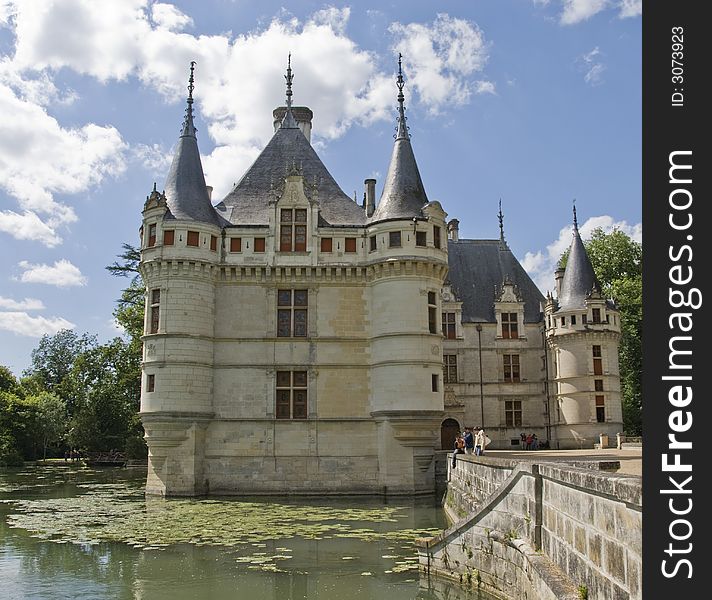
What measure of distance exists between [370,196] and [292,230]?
3.97 meters

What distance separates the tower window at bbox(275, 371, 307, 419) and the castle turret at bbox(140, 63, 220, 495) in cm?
217

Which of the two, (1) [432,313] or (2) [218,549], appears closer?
(2) [218,549]

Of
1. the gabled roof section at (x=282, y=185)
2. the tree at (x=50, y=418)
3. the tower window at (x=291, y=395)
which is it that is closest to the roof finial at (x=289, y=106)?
the gabled roof section at (x=282, y=185)

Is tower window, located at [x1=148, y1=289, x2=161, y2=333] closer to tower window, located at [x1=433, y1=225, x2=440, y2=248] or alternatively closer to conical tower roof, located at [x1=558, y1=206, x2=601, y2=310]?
tower window, located at [x1=433, y1=225, x2=440, y2=248]

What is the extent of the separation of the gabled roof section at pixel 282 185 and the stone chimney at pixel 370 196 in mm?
723

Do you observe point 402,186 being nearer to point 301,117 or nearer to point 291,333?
point 291,333

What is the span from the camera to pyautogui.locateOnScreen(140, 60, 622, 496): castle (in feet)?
74.1

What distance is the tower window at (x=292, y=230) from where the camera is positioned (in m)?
24.1

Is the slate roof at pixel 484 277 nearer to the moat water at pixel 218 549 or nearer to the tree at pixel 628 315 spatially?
the tree at pixel 628 315

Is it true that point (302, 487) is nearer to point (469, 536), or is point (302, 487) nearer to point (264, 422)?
point (264, 422)

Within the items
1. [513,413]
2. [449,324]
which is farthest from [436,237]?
[513,413]

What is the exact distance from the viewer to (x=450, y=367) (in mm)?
32594
